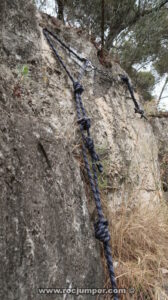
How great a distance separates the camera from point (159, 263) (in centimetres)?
107

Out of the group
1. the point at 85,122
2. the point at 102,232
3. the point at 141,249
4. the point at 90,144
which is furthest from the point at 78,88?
the point at 141,249

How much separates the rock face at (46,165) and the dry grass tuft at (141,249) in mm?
127

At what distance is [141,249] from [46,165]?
758 millimetres

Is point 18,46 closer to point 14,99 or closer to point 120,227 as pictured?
point 14,99

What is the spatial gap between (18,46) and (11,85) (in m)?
0.41

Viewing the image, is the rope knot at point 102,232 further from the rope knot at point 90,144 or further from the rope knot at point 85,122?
the rope knot at point 85,122

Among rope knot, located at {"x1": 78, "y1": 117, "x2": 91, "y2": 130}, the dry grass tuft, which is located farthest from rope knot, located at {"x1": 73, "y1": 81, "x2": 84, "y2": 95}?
the dry grass tuft

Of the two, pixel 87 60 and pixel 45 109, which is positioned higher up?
pixel 87 60

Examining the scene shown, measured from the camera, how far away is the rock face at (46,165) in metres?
0.70

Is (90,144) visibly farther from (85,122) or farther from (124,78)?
(124,78)

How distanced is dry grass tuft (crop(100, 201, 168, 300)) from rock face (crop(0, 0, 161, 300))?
13cm

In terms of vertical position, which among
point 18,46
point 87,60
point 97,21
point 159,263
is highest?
point 97,21

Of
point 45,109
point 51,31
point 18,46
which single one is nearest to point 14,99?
point 45,109

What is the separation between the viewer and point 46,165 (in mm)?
916
